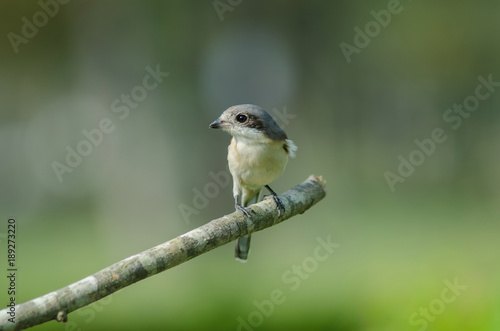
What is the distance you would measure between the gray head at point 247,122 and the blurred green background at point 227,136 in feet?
7.20

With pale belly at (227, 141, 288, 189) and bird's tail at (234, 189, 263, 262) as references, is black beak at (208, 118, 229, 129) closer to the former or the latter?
pale belly at (227, 141, 288, 189)

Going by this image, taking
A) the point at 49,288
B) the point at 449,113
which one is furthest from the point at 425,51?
the point at 49,288

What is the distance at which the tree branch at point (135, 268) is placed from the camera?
1394mm

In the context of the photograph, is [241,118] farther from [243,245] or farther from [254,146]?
[243,245]

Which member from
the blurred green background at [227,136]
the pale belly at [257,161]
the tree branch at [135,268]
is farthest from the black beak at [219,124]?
the blurred green background at [227,136]

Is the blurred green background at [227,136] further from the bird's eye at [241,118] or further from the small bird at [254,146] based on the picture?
the bird's eye at [241,118]

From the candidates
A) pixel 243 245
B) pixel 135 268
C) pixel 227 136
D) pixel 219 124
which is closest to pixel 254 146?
pixel 219 124

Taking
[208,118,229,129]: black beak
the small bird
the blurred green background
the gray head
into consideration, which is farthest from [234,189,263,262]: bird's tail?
the blurred green background

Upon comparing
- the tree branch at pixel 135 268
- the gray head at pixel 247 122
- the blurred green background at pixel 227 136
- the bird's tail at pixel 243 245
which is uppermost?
the blurred green background at pixel 227 136

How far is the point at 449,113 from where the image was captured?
260 inches

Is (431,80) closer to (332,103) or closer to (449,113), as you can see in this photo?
(449,113)

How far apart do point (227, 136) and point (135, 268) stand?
4.15 metres

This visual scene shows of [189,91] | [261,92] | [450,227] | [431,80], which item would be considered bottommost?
[450,227]

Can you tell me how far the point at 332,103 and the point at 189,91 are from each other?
1.91 m
